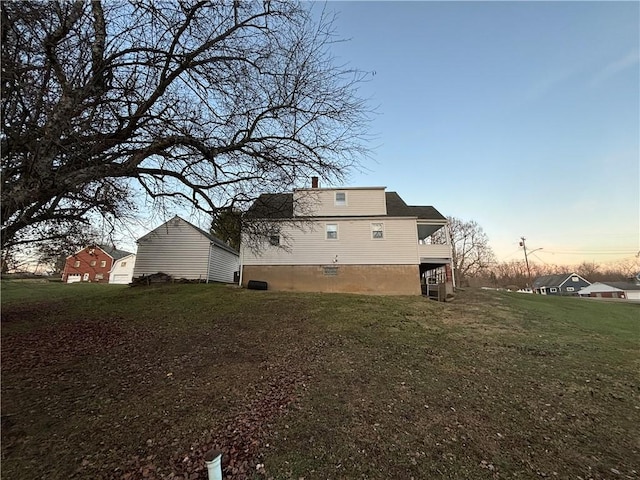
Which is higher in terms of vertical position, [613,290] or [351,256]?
[351,256]

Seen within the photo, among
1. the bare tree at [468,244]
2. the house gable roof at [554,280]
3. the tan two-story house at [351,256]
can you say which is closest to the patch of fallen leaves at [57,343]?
the tan two-story house at [351,256]

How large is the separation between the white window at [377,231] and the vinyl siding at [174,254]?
1194 cm

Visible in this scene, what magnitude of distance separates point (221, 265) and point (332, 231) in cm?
1047

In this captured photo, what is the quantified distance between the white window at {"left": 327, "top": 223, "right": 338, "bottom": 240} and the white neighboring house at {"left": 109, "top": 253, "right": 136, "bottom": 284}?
110 feet

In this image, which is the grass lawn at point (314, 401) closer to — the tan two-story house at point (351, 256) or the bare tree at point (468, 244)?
the tan two-story house at point (351, 256)

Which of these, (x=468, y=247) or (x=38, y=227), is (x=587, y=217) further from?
(x=38, y=227)

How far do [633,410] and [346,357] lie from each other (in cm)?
483

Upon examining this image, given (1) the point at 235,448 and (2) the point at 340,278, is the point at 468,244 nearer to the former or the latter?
(2) the point at 340,278

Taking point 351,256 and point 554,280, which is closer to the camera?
point 351,256

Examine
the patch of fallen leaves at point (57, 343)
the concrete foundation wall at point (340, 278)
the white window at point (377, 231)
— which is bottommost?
→ the patch of fallen leaves at point (57, 343)

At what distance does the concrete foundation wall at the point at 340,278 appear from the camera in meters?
17.6

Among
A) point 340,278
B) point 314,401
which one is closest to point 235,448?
point 314,401

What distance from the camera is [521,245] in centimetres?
4641

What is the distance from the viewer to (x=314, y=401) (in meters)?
4.68
